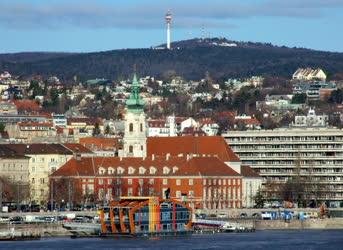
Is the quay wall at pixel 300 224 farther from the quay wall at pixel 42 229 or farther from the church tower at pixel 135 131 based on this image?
the church tower at pixel 135 131

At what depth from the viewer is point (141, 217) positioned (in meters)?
108

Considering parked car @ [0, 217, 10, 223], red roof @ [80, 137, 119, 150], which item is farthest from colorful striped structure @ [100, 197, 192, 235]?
red roof @ [80, 137, 119, 150]

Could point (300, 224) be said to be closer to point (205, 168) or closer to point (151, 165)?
point (205, 168)

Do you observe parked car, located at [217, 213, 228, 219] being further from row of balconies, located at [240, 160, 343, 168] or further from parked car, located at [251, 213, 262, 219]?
row of balconies, located at [240, 160, 343, 168]

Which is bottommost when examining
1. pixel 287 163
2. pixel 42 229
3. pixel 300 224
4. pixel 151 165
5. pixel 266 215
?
pixel 42 229

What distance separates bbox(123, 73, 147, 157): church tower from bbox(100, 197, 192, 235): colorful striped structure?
3311cm

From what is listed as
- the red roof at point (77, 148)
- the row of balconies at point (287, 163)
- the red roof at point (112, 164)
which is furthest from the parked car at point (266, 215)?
the red roof at point (77, 148)

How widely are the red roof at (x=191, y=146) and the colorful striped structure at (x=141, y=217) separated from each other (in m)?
31.0

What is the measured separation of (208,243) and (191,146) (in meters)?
45.3

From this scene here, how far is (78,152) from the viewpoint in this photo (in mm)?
149000

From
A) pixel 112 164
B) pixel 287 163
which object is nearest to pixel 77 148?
pixel 112 164

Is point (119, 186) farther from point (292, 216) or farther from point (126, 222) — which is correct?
point (126, 222)

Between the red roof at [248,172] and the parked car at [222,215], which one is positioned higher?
the red roof at [248,172]

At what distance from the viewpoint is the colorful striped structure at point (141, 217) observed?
352ft
